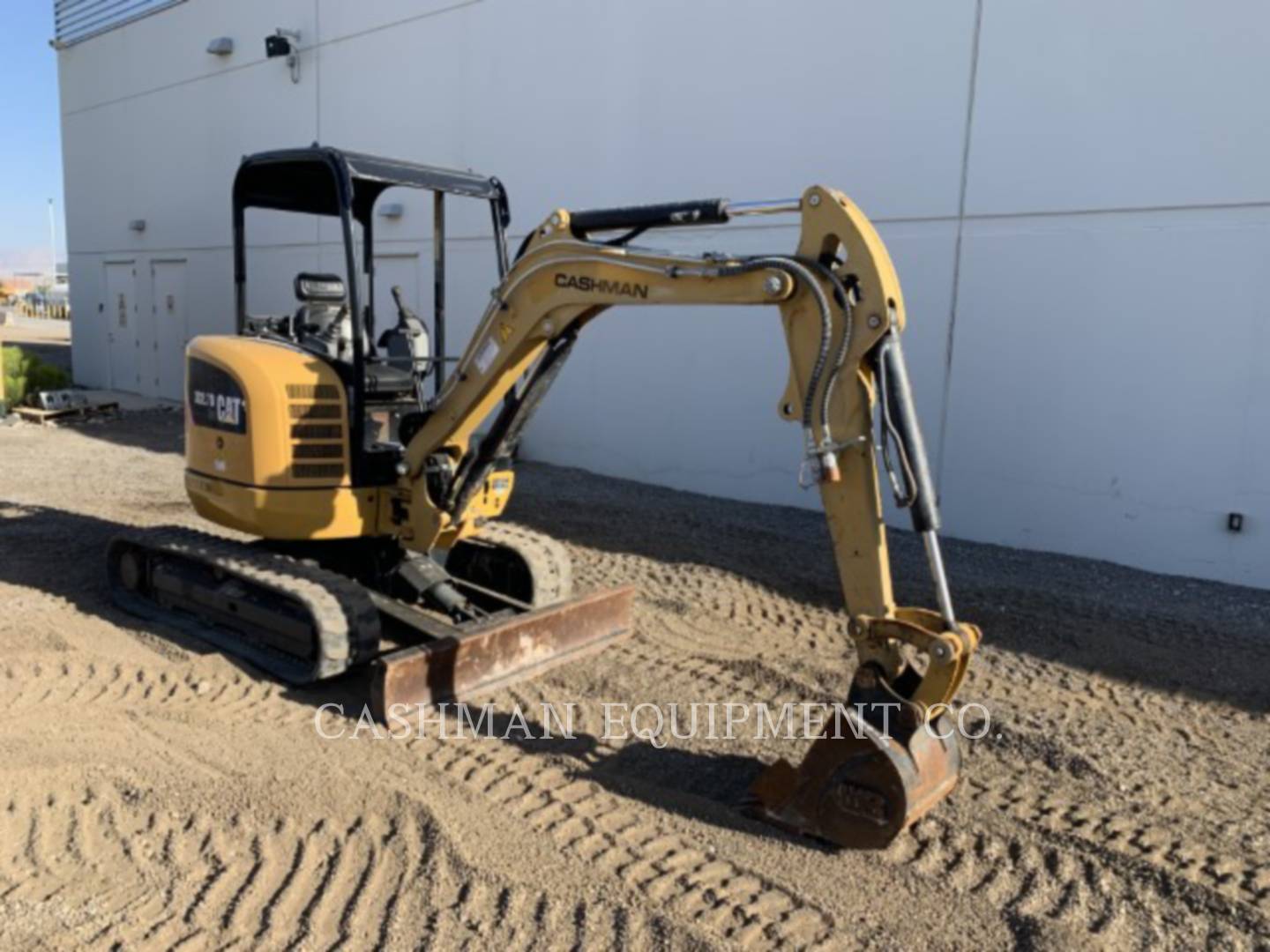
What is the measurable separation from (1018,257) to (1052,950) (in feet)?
20.8

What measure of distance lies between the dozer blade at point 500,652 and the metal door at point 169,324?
45.8 ft

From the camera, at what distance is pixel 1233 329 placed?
7.38 meters

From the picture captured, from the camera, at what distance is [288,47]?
14531 mm

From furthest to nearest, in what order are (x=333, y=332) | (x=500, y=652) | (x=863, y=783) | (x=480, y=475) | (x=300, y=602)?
(x=333, y=332) → (x=480, y=475) → (x=500, y=652) → (x=300, y=602) → (x=863, y=783)

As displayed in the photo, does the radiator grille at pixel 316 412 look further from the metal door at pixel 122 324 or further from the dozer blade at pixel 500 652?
the metal door at pixel 122 324

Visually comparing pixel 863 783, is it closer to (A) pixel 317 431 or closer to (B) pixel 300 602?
(B) pixel 300 602

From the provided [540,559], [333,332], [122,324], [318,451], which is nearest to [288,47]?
[122,324]

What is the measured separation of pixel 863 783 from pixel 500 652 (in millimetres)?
2108

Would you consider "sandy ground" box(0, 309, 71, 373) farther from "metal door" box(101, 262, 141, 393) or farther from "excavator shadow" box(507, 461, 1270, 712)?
"excavator shadow" box(507, 461, 1270, 712)

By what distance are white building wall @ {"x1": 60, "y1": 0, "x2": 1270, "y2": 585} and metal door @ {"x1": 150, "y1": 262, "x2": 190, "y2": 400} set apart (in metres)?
6.25

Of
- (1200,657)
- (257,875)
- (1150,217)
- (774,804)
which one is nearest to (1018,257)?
(1150,217)

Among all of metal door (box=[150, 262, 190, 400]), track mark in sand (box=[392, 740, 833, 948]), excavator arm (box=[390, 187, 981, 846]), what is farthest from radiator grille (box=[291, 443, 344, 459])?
metal door (box=[150, 262, 190, 400])

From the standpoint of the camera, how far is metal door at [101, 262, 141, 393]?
61.5 feet

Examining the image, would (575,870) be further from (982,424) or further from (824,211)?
(982,424)
